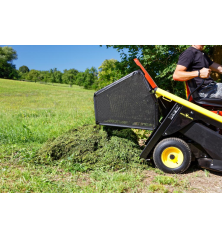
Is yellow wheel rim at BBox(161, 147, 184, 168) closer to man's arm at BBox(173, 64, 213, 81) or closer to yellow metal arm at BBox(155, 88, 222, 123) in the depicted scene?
yellow metal arm at BBox(155, 88, 222, 123)

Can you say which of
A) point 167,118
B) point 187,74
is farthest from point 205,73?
point 167,118

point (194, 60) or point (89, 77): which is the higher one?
point (89, 77)

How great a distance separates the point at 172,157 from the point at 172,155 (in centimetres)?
3

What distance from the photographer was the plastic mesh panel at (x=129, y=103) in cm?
331

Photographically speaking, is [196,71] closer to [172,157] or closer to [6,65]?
[172,157]

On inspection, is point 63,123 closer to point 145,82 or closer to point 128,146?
point 128,146

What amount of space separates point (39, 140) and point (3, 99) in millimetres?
5160

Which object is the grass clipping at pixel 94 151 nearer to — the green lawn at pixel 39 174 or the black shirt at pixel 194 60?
the green lawn at pixel 39 174

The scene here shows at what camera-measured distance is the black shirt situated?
318 centimetres

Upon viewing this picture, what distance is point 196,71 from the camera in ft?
10.3

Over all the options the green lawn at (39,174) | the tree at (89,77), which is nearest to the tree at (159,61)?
the green lawn at (39,174)

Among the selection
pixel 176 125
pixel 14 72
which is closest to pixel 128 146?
pixel 176 125

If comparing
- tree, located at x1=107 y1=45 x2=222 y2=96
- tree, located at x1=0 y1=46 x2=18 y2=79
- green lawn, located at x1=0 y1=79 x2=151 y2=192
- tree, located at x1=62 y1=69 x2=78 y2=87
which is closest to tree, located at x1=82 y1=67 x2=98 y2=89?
tree, located at x1=62 y1=69 x2=78 y2=87

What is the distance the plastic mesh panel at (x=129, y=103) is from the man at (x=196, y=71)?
503mm
